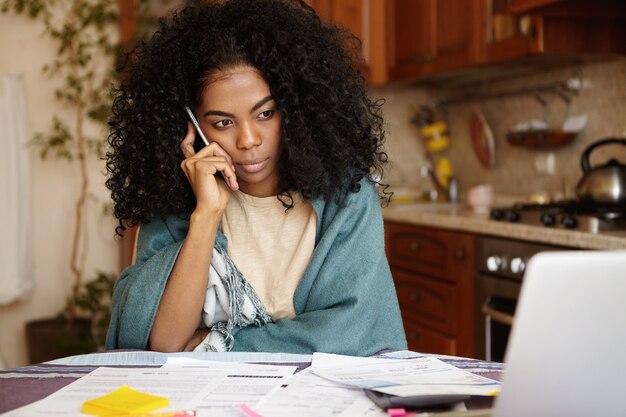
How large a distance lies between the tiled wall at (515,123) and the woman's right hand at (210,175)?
4.55ft

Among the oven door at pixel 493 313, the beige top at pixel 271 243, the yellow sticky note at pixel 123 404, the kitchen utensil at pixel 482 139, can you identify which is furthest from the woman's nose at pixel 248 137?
the kitchen utensil at pixel 482 139

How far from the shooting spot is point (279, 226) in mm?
1482

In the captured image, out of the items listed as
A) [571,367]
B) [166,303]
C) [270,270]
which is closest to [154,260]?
[166,303]

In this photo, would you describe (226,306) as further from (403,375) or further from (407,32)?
(407,32)

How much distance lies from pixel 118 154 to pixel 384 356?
0.73 m

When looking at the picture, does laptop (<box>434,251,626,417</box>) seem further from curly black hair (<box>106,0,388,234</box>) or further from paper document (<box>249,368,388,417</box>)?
curly black hair (<box>106,0,388,234</box>)

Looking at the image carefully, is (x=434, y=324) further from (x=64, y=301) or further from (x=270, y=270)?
(x=64, y=301)

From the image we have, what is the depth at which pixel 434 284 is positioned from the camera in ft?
9.89

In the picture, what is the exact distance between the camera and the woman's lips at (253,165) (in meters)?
1.44

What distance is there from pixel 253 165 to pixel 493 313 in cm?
142

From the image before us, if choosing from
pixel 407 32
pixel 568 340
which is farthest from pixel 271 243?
pixel 407 32

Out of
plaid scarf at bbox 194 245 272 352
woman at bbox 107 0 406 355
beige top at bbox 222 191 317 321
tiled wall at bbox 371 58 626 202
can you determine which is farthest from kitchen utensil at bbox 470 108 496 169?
plaid scarf at bbox 194 245 272 352

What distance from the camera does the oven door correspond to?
254 centimetres

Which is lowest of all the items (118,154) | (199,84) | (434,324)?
(434,324)
